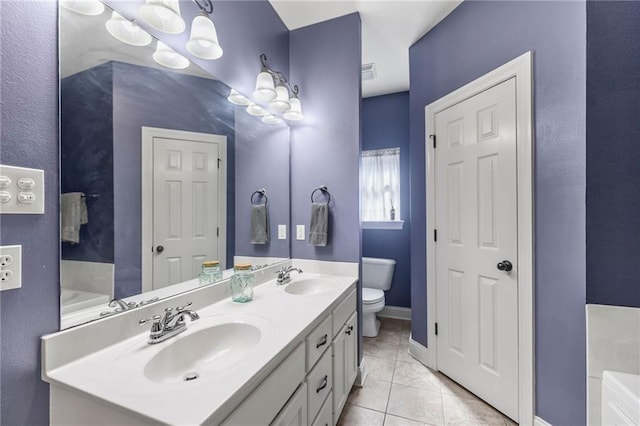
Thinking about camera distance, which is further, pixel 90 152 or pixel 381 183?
pixel 381 183

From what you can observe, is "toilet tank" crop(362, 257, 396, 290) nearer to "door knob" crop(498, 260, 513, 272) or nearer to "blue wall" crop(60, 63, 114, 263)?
"door knob" crop(498, 260, 513, 272)

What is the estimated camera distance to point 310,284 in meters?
1.77

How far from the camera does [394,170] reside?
3.14 meters

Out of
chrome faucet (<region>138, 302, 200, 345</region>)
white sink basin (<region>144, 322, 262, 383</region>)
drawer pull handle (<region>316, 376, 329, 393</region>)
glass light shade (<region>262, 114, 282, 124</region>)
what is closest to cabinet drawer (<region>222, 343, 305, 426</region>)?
white sink basin (<region>144, 322, 262, 383</region>)

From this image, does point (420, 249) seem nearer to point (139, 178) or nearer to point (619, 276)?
point (619, 276)

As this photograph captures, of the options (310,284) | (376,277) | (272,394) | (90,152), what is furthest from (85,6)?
(376,277)

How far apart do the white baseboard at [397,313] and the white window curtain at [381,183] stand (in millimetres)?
1059

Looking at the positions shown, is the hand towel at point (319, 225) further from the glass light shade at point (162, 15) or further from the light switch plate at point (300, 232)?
the glass light shade at point (162, 15)

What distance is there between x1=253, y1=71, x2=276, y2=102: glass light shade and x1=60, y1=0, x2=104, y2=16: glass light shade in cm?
83

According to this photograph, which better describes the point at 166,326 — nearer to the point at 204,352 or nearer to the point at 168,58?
the point at 204,352

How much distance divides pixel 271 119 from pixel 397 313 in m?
2.54

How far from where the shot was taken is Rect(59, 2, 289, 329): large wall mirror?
2.67 feet

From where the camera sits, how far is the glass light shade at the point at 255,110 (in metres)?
1.70

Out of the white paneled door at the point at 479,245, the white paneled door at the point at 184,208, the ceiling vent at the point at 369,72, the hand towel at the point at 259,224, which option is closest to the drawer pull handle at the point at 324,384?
the white paneled door at the point at 184,208
